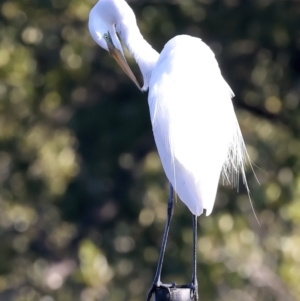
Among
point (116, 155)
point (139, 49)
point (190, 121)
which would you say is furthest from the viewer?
point (116, 155)

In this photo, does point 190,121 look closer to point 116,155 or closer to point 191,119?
point 191,119

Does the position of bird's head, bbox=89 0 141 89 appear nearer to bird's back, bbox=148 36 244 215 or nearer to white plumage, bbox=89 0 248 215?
white plumage, bbox=89 0 248 215

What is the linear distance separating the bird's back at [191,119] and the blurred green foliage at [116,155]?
1907 mm

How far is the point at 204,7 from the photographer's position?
5.11 metres

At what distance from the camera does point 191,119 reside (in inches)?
87.9

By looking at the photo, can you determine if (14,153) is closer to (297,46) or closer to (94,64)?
(94,64)

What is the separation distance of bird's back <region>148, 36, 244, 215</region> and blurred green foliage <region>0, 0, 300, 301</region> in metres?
1.91

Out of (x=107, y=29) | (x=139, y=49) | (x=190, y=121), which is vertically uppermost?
(x=107, y=29)

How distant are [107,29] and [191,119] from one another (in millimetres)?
653

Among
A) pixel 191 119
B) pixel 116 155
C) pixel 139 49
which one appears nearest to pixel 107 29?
pixel 139 49

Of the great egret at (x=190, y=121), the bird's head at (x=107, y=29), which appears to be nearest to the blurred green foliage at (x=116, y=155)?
the bird's head at (x=107, y=29)

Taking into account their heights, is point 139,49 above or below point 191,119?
above

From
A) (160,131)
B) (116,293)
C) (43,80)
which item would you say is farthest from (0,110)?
(160,131)

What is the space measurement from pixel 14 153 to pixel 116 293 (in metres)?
1.23
